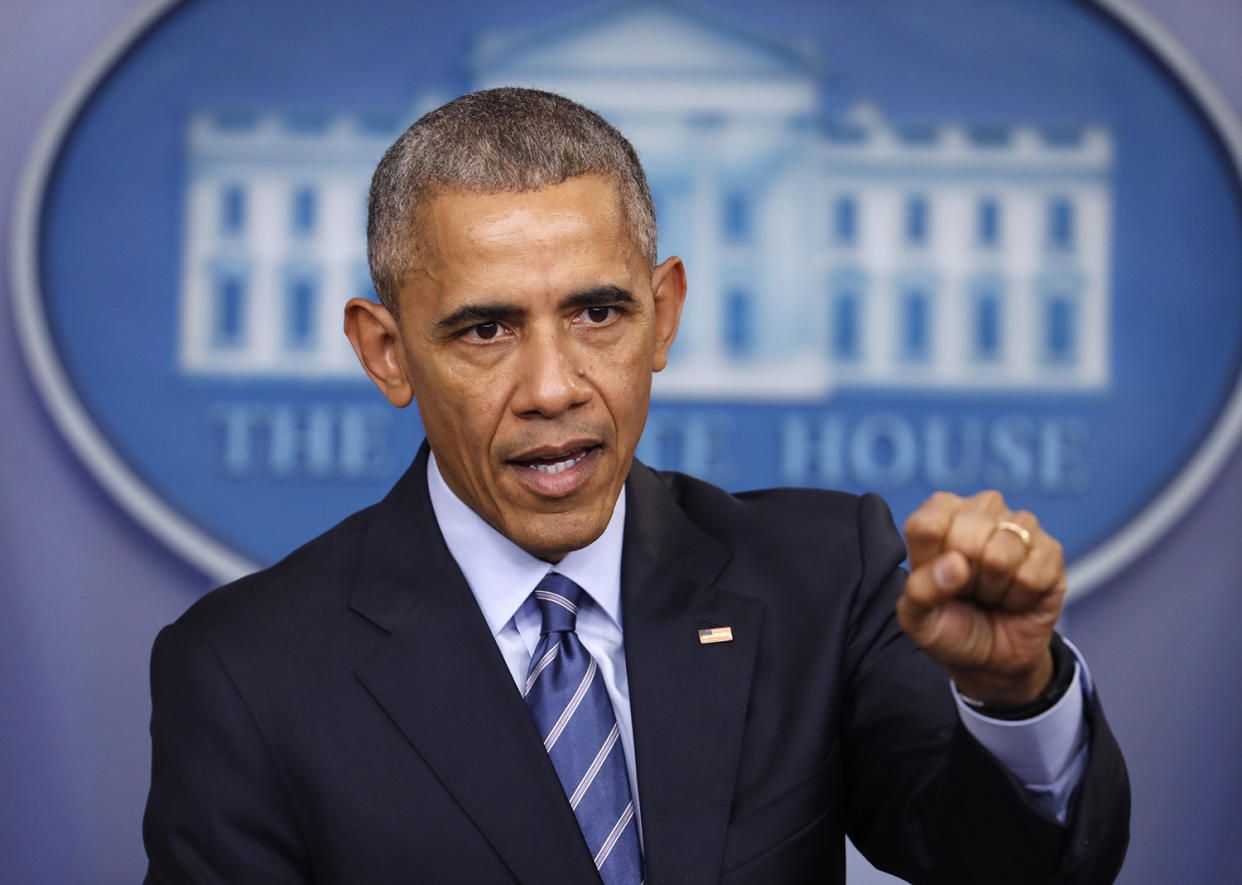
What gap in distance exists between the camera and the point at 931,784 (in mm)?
1520

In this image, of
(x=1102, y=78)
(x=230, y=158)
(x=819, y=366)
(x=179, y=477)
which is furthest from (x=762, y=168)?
(x=179, y=477)

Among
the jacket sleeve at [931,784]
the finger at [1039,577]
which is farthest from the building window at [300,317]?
the finger at [1039,577]

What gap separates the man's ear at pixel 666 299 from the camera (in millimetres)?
1812

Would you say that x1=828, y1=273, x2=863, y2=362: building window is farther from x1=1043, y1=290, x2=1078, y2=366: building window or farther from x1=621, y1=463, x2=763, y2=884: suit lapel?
x1=621, y1=463, x2=763, y2=884: suit lapel

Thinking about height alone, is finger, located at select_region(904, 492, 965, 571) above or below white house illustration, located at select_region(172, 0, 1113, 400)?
below

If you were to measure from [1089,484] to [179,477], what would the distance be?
220 cm

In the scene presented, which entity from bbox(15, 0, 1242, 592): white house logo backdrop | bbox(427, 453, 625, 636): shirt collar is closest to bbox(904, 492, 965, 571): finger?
bbox(427, 453, 625, 636): shirt collar

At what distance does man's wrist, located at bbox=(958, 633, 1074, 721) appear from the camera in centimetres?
131

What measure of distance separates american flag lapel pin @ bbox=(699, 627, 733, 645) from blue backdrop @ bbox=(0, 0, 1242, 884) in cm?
170

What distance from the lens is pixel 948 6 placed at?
3195 millimetres

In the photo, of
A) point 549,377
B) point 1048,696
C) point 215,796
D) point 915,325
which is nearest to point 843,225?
point 915,325

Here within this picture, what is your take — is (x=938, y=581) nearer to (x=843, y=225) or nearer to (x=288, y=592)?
(x=288, y=592)

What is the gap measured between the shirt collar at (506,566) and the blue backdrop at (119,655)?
5.25ft

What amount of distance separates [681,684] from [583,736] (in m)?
0.15
